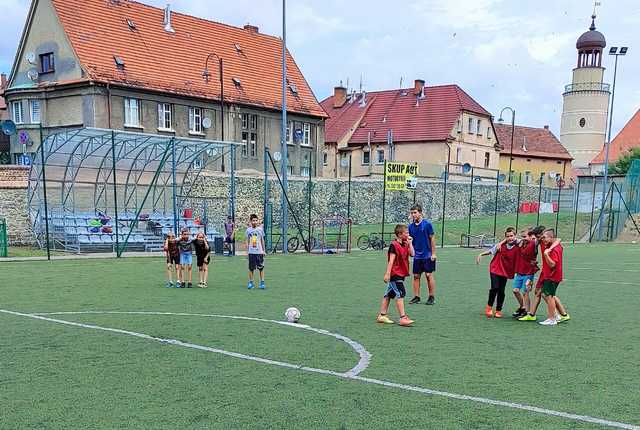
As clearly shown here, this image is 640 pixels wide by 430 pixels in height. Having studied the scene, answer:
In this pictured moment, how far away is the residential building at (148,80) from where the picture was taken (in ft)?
109

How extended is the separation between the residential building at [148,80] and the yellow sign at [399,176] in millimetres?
13181

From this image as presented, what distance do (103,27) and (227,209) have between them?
15.0 meters

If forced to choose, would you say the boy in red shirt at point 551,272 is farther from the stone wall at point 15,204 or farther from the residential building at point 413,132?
the residential building at point 413,132

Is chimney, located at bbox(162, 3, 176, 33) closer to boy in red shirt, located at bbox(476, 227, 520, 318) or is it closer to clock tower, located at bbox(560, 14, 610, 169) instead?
boy in red shirt, located at bbox(476, 227, 520, 318)

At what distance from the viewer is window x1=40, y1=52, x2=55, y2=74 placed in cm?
3434

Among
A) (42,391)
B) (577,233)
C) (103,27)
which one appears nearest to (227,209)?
(103,27)

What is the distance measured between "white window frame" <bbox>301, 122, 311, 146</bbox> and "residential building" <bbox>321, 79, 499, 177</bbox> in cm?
927

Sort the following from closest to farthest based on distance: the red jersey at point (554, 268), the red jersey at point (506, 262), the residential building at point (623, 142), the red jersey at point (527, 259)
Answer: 1. the red jersey at point (554, 268)
2. the red jersey at point (527, 259)
3. the red jersey at point (506, 262)
4. the residential building at point (623, 142)

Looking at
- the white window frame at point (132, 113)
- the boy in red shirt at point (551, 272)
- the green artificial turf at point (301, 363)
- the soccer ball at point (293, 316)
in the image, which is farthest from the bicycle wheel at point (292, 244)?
the boy in red shirt at point (551, 272)

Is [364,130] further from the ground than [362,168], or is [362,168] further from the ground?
[364,130]

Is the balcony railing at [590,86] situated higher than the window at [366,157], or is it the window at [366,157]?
the balcony railing at [590,86]

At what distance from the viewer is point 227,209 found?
101ft

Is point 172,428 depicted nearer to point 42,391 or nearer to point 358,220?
point 42,391

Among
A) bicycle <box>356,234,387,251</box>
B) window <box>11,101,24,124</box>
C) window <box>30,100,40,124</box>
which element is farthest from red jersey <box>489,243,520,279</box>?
window <box>11,101,24,124</box>
